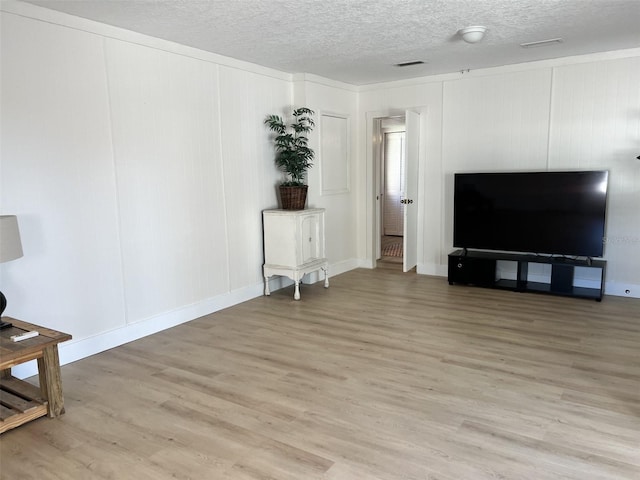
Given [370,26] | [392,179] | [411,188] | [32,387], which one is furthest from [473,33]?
[392,179]

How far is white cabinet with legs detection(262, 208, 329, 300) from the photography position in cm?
504

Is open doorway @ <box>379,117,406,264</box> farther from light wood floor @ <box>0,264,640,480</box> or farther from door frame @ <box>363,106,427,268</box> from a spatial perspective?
light wood floor @ <box>0,264,640,480</box>

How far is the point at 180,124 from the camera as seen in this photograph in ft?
14.0

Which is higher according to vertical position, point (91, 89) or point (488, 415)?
point (91, 89)

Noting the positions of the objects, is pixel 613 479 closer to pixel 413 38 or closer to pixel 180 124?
pixel 413 38

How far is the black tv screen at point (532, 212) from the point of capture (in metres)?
4.82

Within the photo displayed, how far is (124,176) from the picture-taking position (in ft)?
12.5

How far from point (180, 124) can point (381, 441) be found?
10.5ft

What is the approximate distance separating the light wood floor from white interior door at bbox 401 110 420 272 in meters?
1.39

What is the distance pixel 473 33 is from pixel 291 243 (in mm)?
2613

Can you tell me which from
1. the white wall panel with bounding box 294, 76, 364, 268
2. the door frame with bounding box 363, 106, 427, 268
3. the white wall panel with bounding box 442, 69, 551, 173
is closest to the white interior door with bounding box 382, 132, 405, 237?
the door frame with bounding box 363, 106, 427, 268

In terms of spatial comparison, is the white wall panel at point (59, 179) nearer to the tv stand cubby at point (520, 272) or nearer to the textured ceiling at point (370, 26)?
the textured ceiling at point (370, 26)

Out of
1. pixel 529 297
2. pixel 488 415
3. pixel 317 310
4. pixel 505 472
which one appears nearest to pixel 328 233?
pixel 317 310

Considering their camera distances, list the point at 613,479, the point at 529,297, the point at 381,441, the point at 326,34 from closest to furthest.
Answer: the point at 613,479 → the point at 381,441 → the point at 326,34 → the point at 529,297
